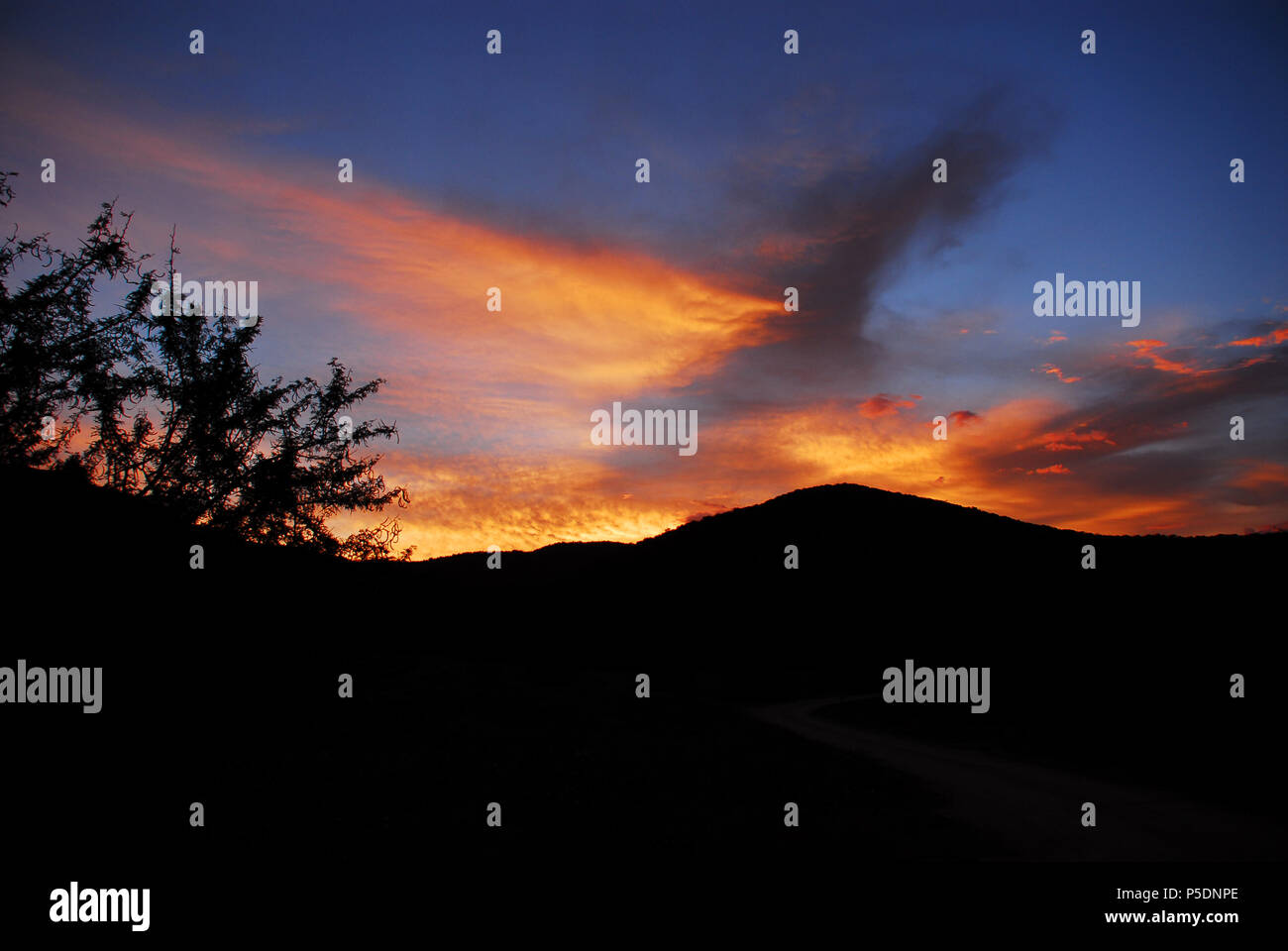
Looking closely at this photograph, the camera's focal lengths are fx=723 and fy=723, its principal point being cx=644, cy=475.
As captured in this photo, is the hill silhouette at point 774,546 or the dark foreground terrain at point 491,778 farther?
the hill silhouette at point 774,546

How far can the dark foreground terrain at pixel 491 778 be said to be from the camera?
9.59m

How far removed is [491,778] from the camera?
15977 mm

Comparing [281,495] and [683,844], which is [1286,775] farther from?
[281,495]

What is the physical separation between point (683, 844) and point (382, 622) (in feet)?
67.0

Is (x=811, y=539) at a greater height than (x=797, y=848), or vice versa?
(x=811, y=539)

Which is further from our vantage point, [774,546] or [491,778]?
[774,546]

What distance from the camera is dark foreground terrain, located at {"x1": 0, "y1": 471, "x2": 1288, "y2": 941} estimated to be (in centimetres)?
959

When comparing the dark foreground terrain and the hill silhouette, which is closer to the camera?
the dark foreground terrain

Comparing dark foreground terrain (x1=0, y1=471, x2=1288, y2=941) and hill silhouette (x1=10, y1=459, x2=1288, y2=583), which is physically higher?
hill silhouette (x1=10, y1=459, x2=1288, y2=583)

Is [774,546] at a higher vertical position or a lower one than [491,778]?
higher

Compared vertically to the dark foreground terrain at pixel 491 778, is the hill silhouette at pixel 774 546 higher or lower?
higher
